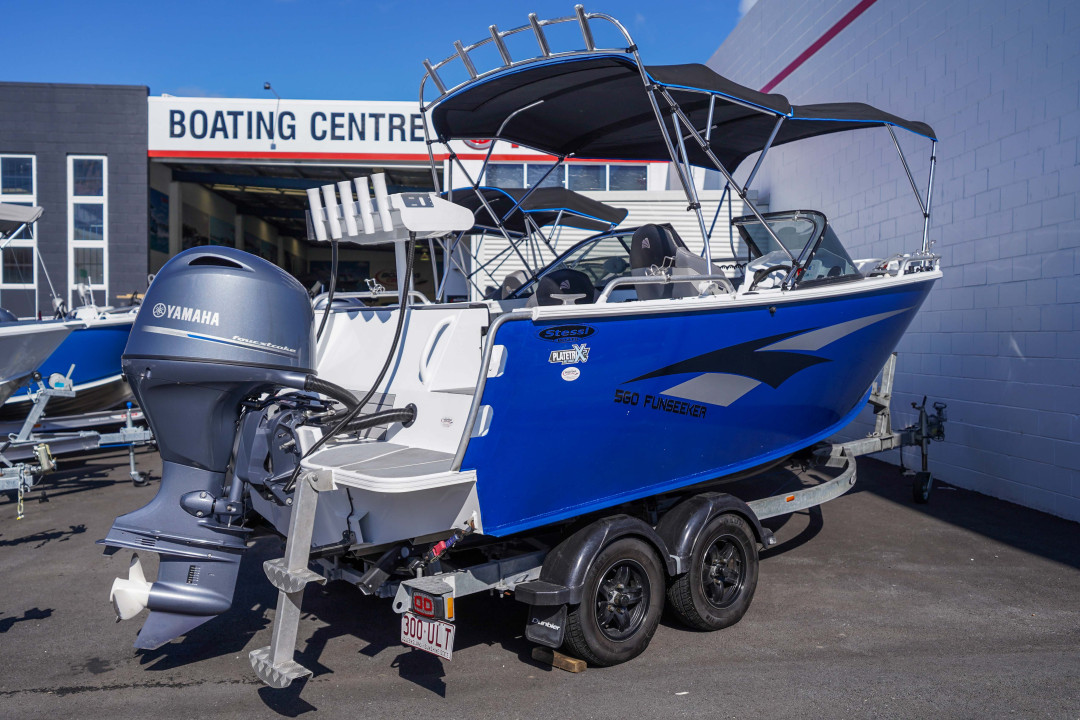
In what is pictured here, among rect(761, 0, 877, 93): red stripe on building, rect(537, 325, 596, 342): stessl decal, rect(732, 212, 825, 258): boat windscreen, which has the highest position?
rect(761, 0, 877, 93): red stripe on building

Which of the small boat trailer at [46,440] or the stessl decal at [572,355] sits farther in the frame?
the small boat trailer at [46,440]

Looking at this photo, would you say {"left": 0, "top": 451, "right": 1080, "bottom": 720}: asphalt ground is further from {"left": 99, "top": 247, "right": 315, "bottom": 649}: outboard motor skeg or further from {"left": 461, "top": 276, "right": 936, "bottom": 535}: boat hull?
{"left": 461, "top": 276, "right": 936, "bottom": 535}: boat hull

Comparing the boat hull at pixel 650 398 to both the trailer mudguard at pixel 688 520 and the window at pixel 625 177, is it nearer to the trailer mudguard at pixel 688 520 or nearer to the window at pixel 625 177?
the trailer mudguard at pixel 688 520

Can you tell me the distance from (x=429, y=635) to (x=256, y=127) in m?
15.2

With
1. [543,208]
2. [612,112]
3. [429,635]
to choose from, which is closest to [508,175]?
[543,208]

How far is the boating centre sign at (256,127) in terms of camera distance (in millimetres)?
16016

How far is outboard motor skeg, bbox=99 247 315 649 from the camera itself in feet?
10.9

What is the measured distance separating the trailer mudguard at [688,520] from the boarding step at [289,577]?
170cm

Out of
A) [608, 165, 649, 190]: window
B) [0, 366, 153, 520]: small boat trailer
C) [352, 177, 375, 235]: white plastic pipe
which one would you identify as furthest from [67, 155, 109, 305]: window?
[352, 177, 375, 235]: white plastic pipe

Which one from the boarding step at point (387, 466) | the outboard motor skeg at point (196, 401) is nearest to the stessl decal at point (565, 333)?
the boarding step at point (387, 466)

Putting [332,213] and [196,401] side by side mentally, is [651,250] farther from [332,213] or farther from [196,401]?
[196,401]

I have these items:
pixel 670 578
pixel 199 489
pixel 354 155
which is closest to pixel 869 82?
pixel 670 578

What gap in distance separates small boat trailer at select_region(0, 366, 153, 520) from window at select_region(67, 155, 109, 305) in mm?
7985

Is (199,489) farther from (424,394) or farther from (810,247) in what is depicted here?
(810,247)
